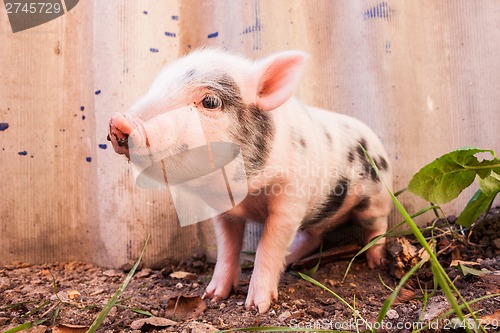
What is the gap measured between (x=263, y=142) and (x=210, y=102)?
26 centimetres

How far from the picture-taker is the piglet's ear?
5.46 feet

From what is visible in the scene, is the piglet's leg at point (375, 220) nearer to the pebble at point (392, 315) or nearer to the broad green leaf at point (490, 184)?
the broad green leaf at point (490, 184)

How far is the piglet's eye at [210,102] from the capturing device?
157 cm

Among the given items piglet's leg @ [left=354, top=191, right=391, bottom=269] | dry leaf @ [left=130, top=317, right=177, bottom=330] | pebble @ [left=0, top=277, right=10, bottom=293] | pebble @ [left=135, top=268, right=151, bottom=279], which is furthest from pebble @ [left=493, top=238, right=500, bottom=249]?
pebble @ [left=0, top=277, right=10, bottom=293]

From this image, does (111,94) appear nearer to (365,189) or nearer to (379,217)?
(365,189)

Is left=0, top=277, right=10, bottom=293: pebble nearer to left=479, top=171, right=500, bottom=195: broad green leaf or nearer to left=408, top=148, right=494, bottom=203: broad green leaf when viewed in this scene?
left=408, top=148, right=494, bottom=203: broad green leaf

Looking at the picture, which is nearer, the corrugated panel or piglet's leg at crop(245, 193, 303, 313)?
piglet's leg at crop(245, 193, 303, 313)

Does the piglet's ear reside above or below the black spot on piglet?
above

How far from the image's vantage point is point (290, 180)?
1779 millimetres

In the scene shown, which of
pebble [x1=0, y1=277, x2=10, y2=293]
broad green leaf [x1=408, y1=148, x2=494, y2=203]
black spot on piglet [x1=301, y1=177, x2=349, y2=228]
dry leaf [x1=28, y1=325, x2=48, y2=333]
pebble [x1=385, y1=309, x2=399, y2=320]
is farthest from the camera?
black spot on piglet [x1=301, y1=177, x2=349, y2=228]

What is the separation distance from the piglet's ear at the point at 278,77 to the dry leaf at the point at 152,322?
82 cm

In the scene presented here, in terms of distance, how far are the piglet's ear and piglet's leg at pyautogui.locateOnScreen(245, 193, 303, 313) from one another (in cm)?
40

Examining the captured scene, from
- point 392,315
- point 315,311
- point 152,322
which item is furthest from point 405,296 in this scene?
point 152,322

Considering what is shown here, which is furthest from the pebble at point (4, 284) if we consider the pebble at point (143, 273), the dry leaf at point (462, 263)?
the dry leaf at point (462, 263)
